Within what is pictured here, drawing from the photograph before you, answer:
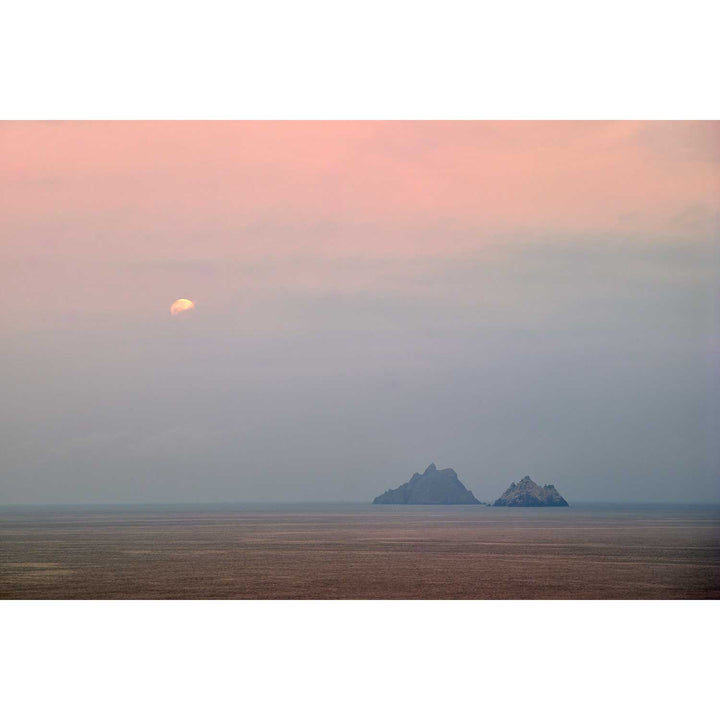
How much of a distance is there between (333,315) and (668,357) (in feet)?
10.6

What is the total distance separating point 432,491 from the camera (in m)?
13.7

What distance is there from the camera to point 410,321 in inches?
415

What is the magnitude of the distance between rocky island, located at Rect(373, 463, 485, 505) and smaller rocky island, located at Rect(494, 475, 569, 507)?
453 mm

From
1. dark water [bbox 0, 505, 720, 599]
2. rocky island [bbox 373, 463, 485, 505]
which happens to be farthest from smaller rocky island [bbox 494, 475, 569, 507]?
rocky island [bbox 373, 463, 485, 505]

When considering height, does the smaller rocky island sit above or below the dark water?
above

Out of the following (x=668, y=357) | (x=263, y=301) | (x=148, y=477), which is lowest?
(x=148, y=477)

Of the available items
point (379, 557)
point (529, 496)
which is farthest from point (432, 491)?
point (379, 557)

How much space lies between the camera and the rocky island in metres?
11.8

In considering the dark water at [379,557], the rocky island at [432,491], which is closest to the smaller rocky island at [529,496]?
the dark water at [379,557]

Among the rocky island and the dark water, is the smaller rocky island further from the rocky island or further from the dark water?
the rocky island
